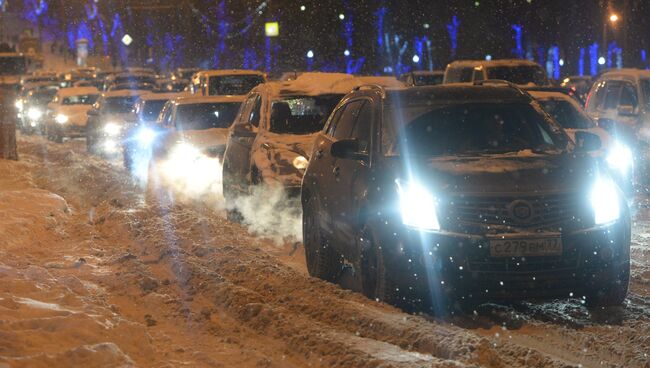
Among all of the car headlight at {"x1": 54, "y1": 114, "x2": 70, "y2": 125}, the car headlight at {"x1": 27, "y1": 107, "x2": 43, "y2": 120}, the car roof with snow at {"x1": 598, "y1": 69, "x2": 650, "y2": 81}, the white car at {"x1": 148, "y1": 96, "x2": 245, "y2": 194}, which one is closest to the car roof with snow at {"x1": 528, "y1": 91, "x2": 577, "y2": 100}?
the car roof with snow at {"x1": 598, "y1": 69, "x2": 650, "y2": 81}

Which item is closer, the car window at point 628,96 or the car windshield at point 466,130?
the car windshield at point 466,130

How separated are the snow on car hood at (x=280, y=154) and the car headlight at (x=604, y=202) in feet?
16.7

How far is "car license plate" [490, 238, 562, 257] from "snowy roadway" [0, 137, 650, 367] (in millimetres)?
499

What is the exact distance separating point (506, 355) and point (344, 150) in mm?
2575

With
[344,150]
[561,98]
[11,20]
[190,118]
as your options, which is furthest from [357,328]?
[11,20]

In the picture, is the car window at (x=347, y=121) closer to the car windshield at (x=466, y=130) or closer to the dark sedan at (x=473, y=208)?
the dark sedan at (x=473, y=208)

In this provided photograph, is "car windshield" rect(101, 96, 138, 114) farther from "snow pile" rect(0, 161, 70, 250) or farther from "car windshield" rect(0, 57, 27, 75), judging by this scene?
"car windshield" rect(0, 57, 27, 75)

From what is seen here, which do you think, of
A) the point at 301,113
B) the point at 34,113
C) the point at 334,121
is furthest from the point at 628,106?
the point at 34,113

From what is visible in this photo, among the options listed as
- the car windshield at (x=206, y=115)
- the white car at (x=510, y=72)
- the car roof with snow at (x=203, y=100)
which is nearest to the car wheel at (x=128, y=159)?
the car roof with snow at (x=203, y=100)

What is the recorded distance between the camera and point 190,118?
681 inches

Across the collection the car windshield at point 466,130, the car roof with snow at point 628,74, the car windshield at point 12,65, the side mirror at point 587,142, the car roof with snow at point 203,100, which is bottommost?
the side mirror at point 587,142

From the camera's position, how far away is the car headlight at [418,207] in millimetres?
6941

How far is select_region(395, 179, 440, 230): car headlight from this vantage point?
6941 mm

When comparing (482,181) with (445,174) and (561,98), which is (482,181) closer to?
(445,174)
